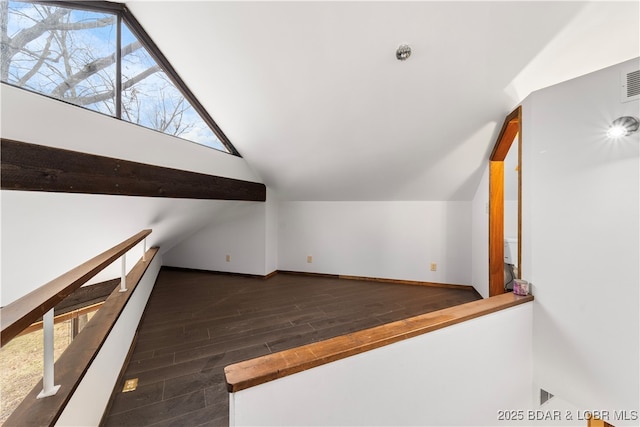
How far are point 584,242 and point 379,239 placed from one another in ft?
8.21

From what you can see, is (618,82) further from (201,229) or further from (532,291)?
(201,229)

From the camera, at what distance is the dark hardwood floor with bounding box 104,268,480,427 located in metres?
1.47

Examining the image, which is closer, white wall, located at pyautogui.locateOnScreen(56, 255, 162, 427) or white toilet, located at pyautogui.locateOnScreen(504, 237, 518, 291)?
white wall, located at pyautogui.locateOnScreen(56, 255, 162, 427)

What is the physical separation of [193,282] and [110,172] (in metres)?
2.61

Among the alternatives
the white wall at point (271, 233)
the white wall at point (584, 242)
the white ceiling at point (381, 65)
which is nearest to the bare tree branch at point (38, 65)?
the white ceiling at point (381, 65)

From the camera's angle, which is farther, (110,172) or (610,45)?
(110,172)

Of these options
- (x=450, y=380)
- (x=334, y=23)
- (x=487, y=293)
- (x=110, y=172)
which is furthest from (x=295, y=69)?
(x=487, y=293)

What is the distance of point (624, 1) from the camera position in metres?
1.24

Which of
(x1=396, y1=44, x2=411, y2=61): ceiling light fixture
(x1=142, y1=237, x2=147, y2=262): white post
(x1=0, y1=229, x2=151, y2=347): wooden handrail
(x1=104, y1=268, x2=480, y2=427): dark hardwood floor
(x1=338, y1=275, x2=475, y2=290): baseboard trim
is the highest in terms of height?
(x1=396, y1=44, x2=411, y2=61): ceiling light fixture

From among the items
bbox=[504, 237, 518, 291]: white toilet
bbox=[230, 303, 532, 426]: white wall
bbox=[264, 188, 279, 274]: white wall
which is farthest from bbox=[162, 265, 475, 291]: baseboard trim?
bbox=[230, 303, 532, 426]: white wall

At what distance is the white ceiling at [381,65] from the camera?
4.56 feet

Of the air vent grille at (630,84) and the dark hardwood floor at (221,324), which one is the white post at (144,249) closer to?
the dark hardwood floor at (221,324)

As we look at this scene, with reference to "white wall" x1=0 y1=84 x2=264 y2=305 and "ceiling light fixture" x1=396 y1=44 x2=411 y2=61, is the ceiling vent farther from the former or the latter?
"white wall" x1=0 y1=84 x2=264 y2=305

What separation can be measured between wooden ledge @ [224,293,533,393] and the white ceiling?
1.59m
